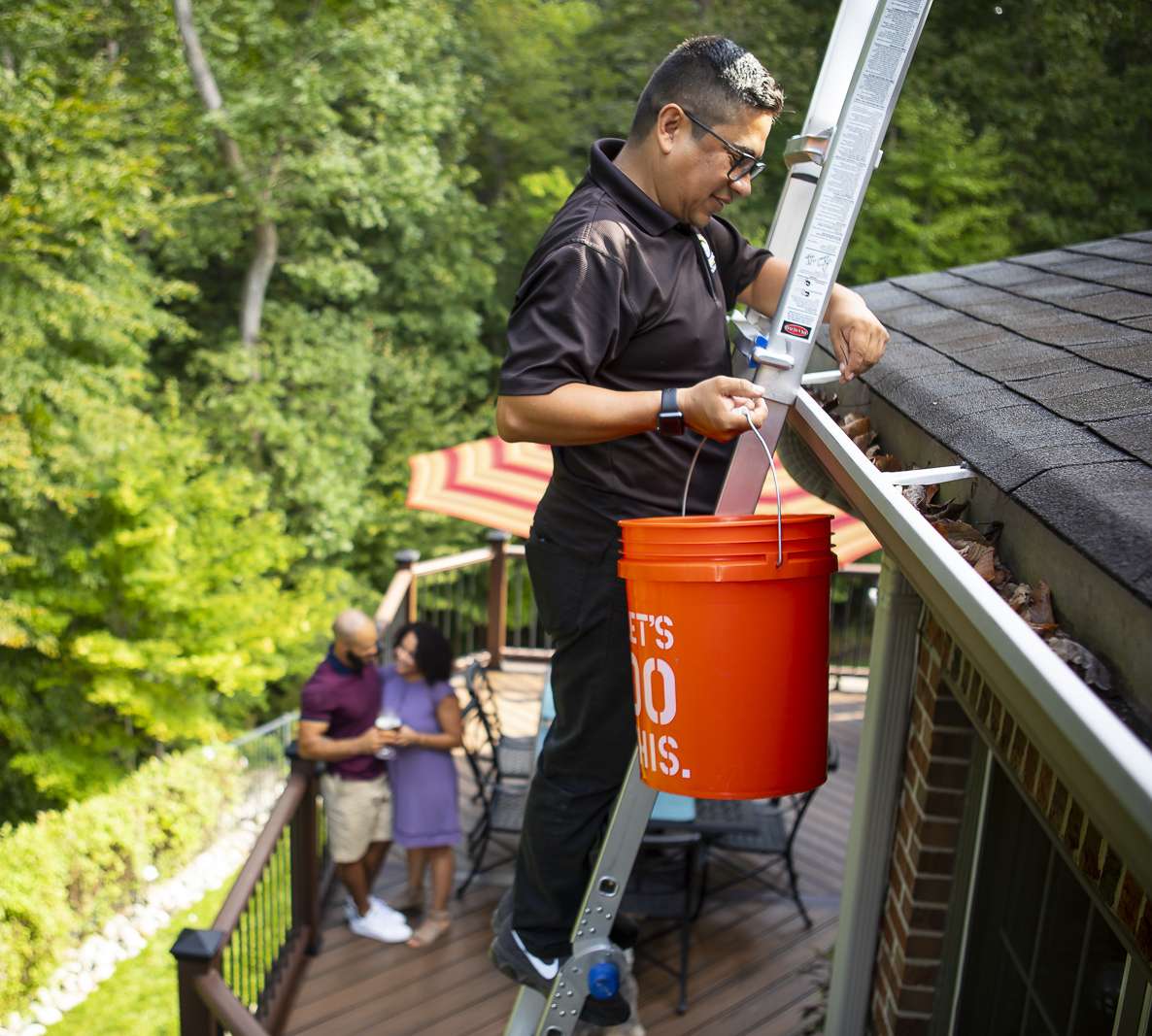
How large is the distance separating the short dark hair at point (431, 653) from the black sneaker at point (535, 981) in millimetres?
2809

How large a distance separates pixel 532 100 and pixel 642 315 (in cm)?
1848

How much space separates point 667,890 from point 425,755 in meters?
1.21

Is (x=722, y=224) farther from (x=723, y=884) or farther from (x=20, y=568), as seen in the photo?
(x=20, y=568)

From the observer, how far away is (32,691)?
41.7ft

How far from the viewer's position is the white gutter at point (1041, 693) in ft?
2.97

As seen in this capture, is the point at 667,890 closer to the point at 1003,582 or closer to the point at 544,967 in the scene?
the point at 544,967

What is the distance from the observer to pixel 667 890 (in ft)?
16.3

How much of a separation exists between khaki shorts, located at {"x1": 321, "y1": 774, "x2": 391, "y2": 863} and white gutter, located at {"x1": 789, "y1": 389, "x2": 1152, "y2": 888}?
3.94 metres

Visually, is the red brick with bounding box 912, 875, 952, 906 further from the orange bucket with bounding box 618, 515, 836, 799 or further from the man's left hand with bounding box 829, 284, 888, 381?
the man's left hand with bounding box 829, 284, 888, 381

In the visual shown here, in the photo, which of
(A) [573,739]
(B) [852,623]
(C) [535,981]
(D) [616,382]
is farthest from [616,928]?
(B) [852,623]

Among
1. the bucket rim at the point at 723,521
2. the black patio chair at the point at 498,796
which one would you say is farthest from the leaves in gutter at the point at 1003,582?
the black patio chair at the point at 498,796

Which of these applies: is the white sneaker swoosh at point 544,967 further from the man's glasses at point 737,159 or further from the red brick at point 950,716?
the man's glasses at point 737,159

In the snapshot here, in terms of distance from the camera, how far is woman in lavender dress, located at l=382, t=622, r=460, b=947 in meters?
5.10

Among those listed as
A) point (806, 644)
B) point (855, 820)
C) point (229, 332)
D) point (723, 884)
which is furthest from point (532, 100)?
point (806, 644)
